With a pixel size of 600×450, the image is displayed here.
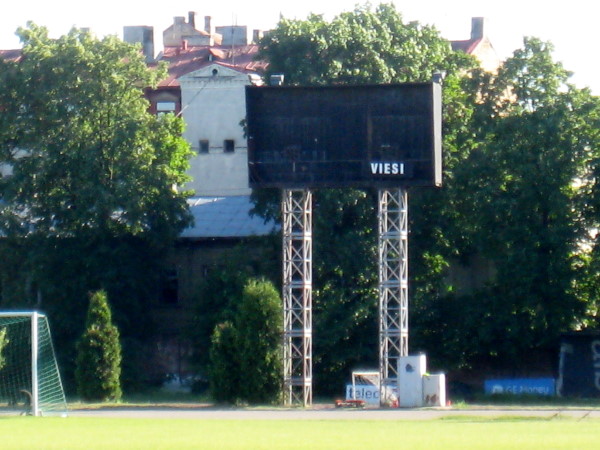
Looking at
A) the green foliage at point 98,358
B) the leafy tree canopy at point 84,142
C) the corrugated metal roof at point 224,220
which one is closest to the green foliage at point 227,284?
the corrugated metal roof at point 224,220

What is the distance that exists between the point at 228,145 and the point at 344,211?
20864mm

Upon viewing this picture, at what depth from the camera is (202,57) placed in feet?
223

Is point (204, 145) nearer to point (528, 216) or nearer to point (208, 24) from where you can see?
point (528, 216)

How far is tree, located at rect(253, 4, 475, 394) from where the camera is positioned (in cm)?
3944

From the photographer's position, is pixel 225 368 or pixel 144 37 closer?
pixel 225 368

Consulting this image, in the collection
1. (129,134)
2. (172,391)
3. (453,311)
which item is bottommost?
(172,391)

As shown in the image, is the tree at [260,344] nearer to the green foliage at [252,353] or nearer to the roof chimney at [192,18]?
the green foliage at [252,353]

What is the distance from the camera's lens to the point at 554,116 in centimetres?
3878

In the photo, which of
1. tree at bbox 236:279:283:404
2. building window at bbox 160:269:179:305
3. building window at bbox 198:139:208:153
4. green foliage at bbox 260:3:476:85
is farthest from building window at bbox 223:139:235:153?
tree at bbox 236:279:283:404
